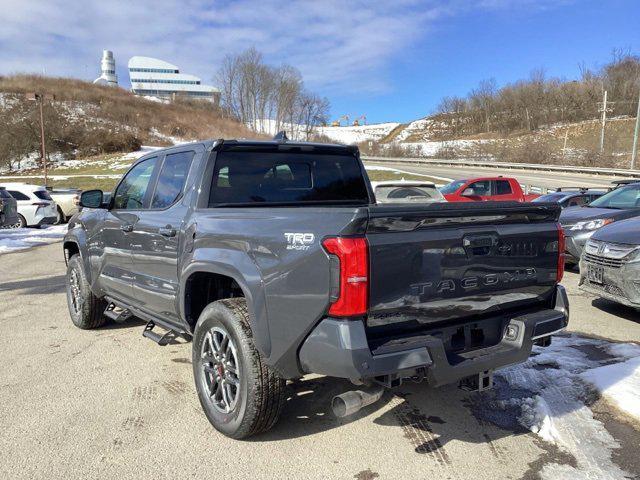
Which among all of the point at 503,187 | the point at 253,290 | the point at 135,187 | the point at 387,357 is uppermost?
the point at 135,187

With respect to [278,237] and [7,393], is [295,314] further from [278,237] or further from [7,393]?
[7,393]

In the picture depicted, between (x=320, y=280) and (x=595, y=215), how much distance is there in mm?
7568

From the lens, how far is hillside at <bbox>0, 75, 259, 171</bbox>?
1678 inches

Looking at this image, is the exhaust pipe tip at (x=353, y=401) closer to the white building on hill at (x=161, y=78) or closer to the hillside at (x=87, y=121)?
the hillside at (x=87, y=121)

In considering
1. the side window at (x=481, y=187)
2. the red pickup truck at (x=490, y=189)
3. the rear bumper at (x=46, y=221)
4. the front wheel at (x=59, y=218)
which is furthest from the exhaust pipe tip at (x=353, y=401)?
the front wheel at (x=59, y=218)

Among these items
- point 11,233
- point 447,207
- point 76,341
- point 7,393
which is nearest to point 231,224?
point 447,207

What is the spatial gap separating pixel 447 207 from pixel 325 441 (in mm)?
1726

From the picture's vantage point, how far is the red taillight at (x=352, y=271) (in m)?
2.51

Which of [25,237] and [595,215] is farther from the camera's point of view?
[25,237]

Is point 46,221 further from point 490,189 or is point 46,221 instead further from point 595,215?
point 595,215

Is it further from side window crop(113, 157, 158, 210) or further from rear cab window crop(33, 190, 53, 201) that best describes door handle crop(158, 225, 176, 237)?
rear cab window crop(33, 190, 53, 201)

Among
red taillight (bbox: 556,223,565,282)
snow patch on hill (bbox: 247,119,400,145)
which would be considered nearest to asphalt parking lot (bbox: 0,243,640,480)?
red taillight (bbox: 556,223,565,282)

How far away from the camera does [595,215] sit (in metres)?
8.53

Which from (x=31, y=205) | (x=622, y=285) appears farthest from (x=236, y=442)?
(x=31, y=205)
